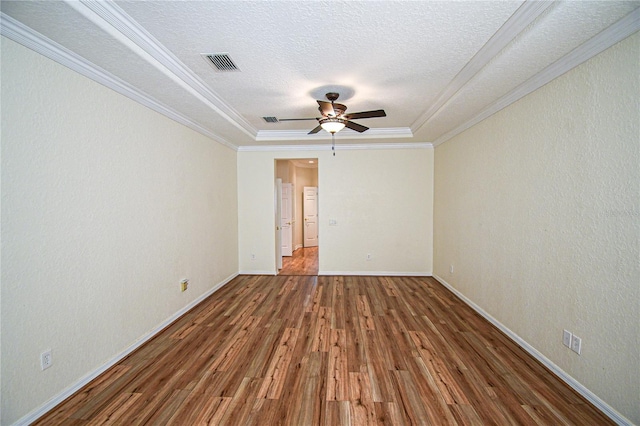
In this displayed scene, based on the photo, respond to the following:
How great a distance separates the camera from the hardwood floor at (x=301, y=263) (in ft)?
18.7

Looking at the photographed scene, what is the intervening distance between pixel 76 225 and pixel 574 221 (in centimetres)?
396

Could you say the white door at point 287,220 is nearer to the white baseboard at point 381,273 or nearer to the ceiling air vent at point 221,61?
the white baseboard at point 381,273

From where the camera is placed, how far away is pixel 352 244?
5.38 m

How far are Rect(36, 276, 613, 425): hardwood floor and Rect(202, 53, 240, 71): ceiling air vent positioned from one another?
2777mm

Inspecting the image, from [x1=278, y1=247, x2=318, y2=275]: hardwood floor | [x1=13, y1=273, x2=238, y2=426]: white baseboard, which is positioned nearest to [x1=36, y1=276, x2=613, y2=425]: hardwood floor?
[x1=13, y1=273, x2=238, y2=426]: white baseboard

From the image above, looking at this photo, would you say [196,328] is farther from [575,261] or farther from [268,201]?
[575,261]

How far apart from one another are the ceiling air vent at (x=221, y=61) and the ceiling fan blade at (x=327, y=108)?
2.90 feet

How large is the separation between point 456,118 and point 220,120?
3.30 m

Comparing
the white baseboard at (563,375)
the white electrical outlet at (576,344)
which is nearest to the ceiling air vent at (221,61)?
the white electrical outlet at (576,344)

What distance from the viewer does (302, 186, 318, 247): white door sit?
866 centimetres

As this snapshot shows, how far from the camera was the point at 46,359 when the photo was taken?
1857mm

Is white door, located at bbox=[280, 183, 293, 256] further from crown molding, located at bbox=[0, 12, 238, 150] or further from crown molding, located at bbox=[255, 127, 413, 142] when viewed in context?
crown molding, located at bbox=[0, 12, 238, 150]

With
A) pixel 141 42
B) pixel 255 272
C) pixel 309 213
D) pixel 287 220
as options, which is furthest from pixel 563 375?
pixel 309 213

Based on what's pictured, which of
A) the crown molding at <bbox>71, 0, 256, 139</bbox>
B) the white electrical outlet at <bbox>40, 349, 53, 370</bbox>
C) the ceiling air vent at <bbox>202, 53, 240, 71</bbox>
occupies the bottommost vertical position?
the white electrical outlet at <bbox>40, 349, 53, 370</bbox>
